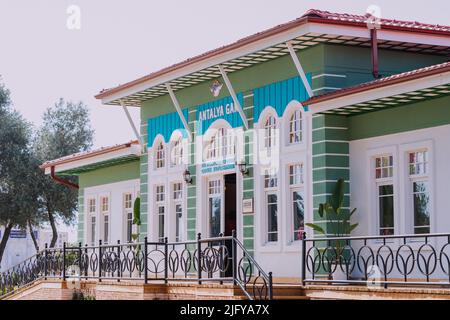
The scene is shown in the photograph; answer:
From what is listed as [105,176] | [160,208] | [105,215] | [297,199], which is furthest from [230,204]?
[105,215]

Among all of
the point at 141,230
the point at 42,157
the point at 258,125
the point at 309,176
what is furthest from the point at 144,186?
the point at 42,157

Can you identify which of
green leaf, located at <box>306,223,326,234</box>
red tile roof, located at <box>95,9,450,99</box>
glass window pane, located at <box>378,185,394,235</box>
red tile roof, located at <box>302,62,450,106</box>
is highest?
red tile roof, located at <box>95,9,450,99</box>

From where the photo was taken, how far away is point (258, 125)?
21062 mm

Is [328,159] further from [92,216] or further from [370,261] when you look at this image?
[92,216]

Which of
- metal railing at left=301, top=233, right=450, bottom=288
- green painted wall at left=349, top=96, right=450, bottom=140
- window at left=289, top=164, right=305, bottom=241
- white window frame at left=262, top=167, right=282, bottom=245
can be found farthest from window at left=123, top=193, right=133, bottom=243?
green painted wall at left=349, top=96, right=450, bottom=140

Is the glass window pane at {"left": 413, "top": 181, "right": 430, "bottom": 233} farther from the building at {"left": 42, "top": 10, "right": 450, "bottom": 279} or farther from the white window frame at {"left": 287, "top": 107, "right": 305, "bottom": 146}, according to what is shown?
the white window frame at {"left": 287, "top": 107, "right": 305, "bottom": 146}

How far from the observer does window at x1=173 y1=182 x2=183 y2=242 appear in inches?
958

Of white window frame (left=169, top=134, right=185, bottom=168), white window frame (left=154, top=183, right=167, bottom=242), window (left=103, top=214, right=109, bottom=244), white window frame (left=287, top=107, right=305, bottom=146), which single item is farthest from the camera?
window (left=103, top=214, right=109, bottom=244)

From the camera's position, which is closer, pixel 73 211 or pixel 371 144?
pixel 371 144

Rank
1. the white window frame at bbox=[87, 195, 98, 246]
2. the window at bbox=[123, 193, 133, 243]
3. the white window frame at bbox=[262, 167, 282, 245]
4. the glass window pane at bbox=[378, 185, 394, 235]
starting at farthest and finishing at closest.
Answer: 1. the white window frame at bbox=[87, 195, 98, 246]
2. the window at bbox=[123, 193, 133, 243]
3. the white window frame at bbox=[262, 167, 282, 245]
4. the glass window pane at bbox=[378, 185, 394, 235]

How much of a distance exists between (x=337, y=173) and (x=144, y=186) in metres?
8.04

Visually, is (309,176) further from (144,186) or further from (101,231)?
A: (101,231)

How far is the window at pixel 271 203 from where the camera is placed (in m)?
20.7

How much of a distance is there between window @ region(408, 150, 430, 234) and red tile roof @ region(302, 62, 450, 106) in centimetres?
157
